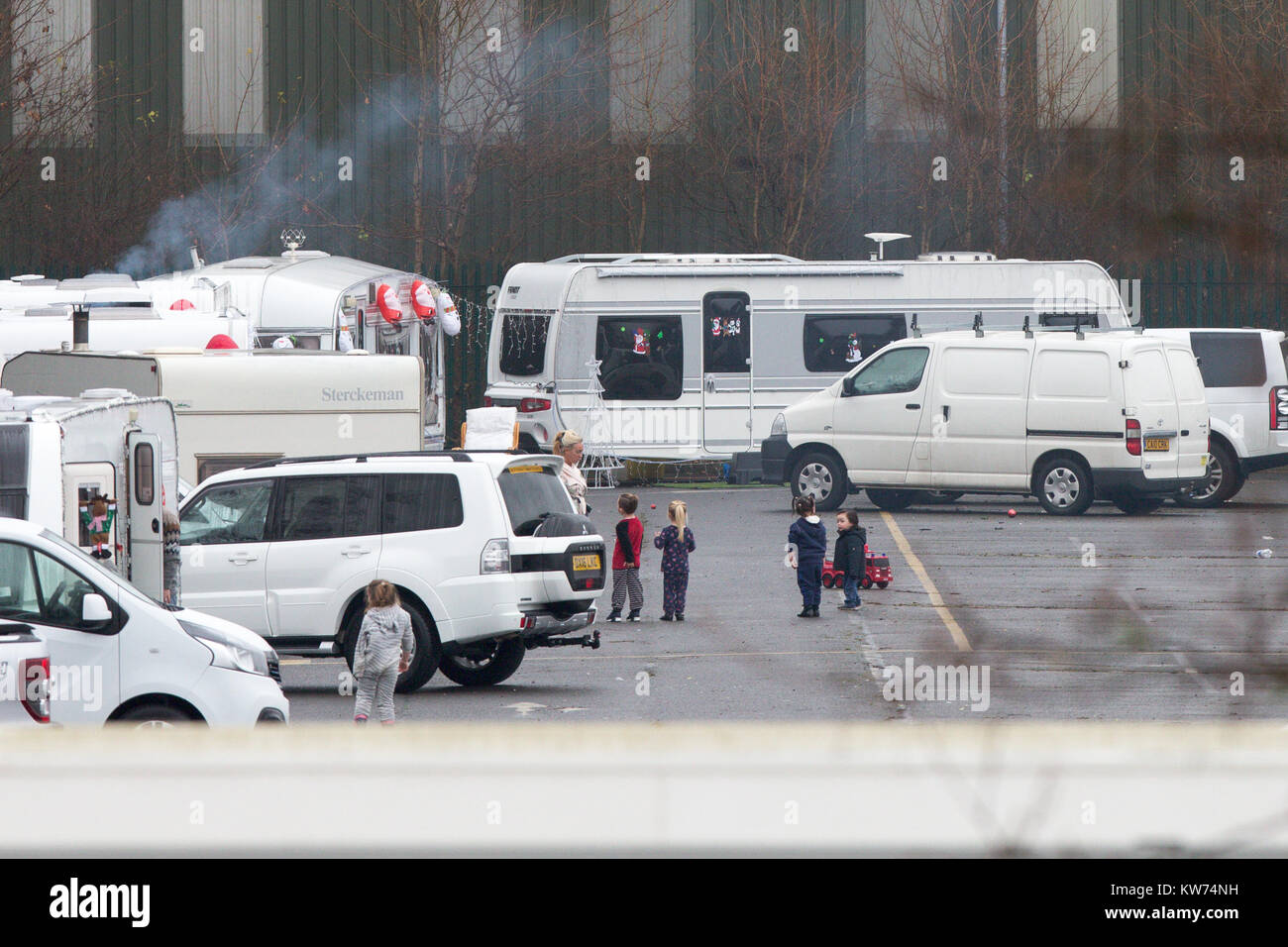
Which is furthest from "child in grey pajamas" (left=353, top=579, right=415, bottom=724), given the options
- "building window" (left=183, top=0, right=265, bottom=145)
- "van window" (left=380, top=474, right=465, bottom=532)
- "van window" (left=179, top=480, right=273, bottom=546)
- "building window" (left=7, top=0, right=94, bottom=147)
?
"building window" (left=183, top=0, right=265, bottom=145)

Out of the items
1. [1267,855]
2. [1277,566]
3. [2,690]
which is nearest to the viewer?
[1277,566]

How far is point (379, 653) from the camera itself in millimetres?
10359

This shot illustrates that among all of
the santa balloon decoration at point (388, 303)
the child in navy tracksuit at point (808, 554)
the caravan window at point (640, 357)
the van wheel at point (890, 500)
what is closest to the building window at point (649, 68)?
the caravan window at point (640, 357)

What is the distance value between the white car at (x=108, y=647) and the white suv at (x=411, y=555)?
2957mm

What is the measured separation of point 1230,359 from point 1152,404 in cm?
226

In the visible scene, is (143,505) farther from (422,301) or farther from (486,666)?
(422,301)

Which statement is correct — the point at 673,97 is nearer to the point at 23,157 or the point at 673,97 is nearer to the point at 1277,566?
the point at 23,157

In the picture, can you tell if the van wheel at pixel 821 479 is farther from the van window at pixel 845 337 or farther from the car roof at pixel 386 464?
the car roof at pixel 386 464

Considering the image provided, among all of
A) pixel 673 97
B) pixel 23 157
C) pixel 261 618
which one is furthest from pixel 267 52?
pixel 261 618

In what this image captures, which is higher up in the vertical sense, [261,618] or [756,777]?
[756,777]

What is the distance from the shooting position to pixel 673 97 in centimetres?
3008

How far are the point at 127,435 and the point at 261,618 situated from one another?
166 centimetres

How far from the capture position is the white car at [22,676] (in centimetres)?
870

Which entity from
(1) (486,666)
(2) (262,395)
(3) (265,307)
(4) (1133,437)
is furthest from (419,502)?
(4) (1133,437)
